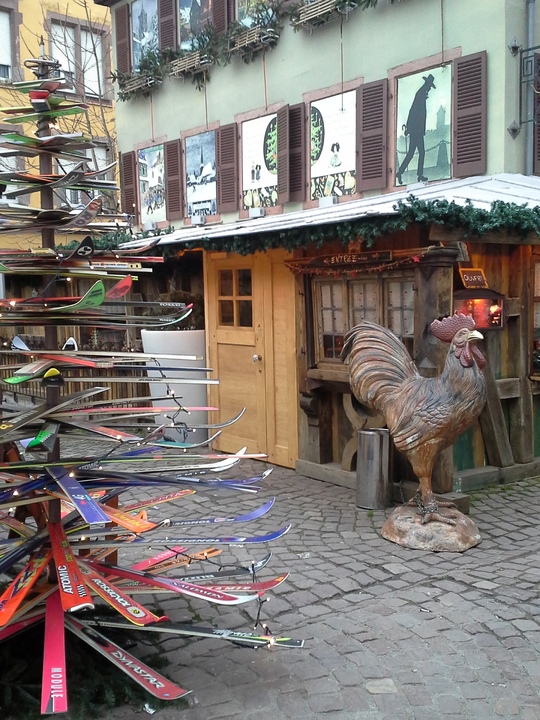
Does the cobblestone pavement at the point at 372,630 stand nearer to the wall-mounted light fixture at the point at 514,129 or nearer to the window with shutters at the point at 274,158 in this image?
the wall-mounted light fixture at the point at 514,129

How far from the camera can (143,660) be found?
12.5 ft

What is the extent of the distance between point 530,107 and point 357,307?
2.77 meters

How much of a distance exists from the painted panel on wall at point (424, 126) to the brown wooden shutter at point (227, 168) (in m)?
2.88

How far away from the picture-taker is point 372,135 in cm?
856

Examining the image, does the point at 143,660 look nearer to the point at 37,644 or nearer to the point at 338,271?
the point at 37,644

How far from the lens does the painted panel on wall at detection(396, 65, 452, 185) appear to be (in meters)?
7.88

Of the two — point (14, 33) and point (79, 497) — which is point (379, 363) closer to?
point (79, 497)

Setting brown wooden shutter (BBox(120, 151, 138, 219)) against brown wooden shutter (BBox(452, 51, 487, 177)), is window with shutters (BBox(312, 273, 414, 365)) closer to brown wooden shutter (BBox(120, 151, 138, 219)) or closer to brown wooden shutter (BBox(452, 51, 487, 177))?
brown wooden shutter (BBox(452, 51, 487, 177))

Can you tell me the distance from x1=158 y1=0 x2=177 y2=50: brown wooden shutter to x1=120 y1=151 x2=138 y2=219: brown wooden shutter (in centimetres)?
199

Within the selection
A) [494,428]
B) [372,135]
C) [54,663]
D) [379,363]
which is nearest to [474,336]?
[379,363]

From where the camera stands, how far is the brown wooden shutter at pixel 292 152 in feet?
31.1

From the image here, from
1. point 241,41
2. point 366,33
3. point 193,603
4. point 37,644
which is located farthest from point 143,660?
point 241,41

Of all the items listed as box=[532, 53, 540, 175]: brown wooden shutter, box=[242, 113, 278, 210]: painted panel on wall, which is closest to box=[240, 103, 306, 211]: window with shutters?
box=[242, 113, 278, 210]: painted panel on wall

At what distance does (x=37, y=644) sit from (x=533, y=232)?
530 cm
